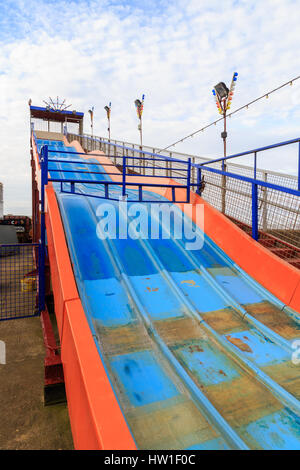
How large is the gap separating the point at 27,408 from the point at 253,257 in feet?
13.5

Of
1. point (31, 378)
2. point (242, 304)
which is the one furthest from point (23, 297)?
point (242, 304)

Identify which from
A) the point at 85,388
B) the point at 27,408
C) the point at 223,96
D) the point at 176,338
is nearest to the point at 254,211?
the point at 176,338

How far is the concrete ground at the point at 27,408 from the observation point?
304cm

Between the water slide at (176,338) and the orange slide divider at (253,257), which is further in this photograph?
the orange slide divider at (253,257)

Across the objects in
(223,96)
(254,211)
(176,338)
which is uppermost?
(223,96)

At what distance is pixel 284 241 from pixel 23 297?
7.12 metres

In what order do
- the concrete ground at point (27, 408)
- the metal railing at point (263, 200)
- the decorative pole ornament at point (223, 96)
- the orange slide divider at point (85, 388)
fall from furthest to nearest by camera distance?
1. the decorative pole ornament at point (223, 96)
2. the metal railing at point (263, 200)
3. the concrete ground at point (27, 408)
4. the orange slide divider at point (85, 388)

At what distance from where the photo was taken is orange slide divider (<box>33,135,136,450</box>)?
2014 mm

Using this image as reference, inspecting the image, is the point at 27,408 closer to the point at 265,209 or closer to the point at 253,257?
the point at 253,257

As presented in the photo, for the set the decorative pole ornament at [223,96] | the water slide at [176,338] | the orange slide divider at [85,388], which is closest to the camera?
the orange slide divider at [85,388]

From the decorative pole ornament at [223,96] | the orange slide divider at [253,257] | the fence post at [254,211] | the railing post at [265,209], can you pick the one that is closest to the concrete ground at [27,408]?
the orange slide divider at [253,257]

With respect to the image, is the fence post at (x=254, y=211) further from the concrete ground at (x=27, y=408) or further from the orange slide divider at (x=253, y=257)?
the concrete ground at (x=27, y=408)

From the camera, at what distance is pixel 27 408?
11.7 feet
